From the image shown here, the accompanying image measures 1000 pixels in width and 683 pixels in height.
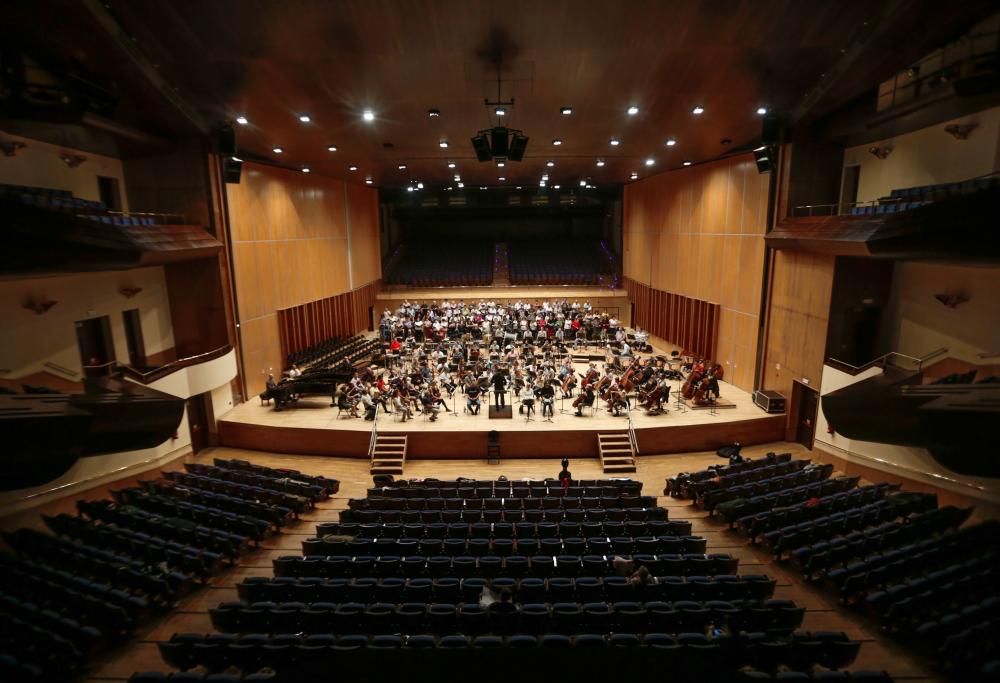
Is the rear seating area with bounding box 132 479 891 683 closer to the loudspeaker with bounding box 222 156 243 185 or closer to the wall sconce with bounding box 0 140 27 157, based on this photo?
the loudspeaker with bounding box 222 156 243 185

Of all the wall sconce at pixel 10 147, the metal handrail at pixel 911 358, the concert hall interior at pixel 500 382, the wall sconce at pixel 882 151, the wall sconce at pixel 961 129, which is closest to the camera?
the concert hall interior at pixel 500 382

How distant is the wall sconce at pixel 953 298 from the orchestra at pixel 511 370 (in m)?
5.06

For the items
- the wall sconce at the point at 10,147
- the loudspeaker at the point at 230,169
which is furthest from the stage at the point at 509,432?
the wall sconce at the point at 10,147

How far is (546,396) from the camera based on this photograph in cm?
1312

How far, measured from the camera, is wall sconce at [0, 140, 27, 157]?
33.0ft

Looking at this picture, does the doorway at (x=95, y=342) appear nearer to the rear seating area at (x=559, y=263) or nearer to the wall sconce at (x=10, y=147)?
the wall sconce at (x=10, y=147)

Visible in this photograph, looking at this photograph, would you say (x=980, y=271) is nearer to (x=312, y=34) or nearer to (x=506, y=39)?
(x=506, y=39)

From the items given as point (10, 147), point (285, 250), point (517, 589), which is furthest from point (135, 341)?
point (517, 589)

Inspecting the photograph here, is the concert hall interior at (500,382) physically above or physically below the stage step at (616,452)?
above

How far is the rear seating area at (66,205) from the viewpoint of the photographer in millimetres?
8805

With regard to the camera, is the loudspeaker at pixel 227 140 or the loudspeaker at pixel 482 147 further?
the loudspeaker at pixel 227 140

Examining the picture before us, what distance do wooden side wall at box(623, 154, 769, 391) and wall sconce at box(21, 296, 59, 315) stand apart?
53.3 ft

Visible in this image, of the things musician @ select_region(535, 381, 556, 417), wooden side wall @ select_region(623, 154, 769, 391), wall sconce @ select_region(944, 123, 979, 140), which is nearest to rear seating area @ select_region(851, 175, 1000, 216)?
wall sconce @ select_region(944, 123, 979, 140)

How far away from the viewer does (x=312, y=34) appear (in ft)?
26.0
